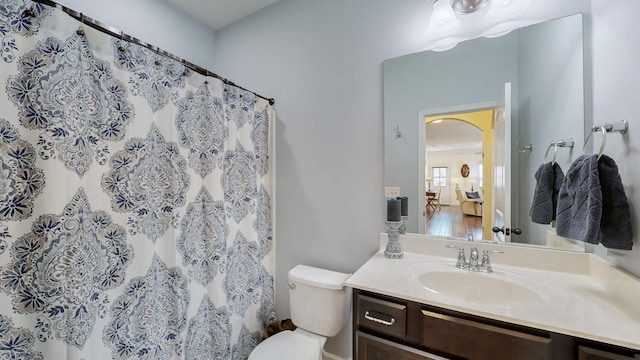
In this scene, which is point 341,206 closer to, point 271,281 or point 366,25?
point 271,281

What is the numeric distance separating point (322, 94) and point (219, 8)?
124 centimetres

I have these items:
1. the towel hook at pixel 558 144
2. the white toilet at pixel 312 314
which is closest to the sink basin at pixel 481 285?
the white toilet at pixel 312 314

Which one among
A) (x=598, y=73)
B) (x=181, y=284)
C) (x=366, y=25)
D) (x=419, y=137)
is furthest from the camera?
(x=366, y=25)

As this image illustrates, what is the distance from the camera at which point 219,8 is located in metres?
2.05

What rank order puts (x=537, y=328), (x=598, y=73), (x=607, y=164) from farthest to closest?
(x=598, y=73), (x=607, y=164), (x=537, y=328)

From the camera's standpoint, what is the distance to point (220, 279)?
152cm

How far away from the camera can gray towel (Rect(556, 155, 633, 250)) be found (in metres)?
0.86

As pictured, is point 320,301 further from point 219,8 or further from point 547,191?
point 219,8

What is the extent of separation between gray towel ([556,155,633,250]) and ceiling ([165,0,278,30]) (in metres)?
2.28

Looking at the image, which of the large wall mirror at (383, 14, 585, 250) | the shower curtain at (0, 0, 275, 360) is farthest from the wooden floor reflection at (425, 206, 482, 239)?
the shower curtain at (0, 0, 275, 360)

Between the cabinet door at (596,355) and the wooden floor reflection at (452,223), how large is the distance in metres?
0.65

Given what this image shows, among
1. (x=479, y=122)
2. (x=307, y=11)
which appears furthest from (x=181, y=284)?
(x=307, y=11)

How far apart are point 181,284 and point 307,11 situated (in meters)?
2.05

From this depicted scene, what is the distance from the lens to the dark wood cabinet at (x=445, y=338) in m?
0.74
